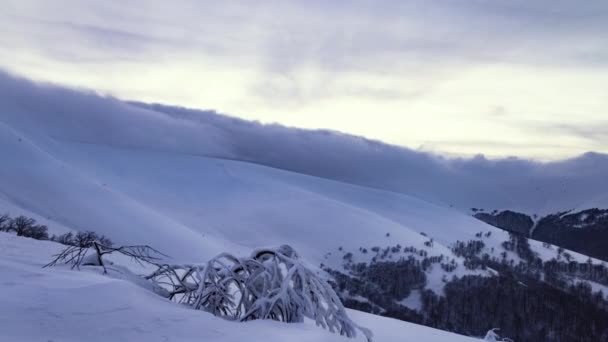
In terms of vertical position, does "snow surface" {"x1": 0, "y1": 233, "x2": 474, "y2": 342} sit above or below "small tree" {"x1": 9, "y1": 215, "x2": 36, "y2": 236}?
above

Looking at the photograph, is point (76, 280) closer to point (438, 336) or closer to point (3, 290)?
point (3, 290)

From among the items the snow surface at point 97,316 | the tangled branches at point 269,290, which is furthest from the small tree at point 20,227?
the snow surface at point 97,316

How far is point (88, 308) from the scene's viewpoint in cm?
638

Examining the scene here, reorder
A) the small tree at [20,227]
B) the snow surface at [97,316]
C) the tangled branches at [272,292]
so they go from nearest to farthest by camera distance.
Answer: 1. the snow surface at [97,316]
2. the tangled branches at [272,292]
3. the small tree at [20,227]

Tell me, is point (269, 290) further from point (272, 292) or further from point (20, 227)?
point (20, 227)

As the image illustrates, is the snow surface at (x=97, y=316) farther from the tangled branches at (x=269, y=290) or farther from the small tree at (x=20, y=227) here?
the small tree at (x=20, y=227)

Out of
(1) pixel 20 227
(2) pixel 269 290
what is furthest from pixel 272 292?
(1) pixel 20 227

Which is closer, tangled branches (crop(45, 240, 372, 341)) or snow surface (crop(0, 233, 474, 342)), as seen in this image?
snow surface (crop(0, 233, 474, 342))

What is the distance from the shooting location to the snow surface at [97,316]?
5.82 metres

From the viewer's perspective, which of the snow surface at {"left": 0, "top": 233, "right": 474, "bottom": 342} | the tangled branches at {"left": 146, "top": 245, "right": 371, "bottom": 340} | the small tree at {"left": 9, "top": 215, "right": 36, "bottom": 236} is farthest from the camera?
the small tree at {"left": 9, "top": 215, "right": 36, "bottom": 236}

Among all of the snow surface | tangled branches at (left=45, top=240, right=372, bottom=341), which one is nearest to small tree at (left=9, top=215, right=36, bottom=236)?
tangled branches at (left=45, top=240, right=372, bottom=341)

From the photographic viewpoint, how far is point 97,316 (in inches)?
246

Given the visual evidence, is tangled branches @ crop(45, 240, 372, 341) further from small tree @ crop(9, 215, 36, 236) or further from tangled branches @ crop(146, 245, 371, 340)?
small tree @ crop(9, 215, 36, 236)

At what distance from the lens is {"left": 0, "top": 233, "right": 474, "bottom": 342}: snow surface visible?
582cm
